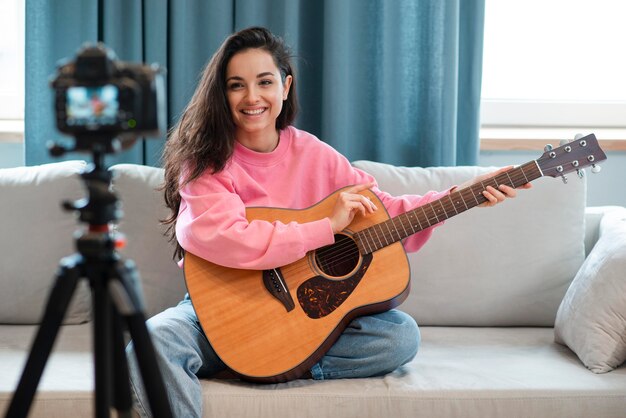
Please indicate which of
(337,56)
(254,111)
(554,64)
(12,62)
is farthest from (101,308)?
(554,64)

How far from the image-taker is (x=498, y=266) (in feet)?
7.66

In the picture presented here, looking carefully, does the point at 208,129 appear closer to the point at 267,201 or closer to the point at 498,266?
the point at 267,201

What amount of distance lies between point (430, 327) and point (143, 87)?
1470 millimetres

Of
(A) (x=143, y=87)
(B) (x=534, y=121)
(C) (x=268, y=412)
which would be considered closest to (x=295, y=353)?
(C) (x=268, y=412)

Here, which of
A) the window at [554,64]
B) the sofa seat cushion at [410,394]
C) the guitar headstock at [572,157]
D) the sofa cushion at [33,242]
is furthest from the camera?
the window at [554,64]

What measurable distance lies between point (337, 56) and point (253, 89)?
0.54 meters

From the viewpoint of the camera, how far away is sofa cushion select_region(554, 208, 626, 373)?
194 cm

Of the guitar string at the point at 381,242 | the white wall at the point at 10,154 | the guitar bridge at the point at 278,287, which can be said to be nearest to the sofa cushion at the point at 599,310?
the guitar string at the point at 381,242

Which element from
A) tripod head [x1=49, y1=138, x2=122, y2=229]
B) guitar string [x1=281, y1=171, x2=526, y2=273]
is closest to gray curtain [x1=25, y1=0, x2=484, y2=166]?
guitar string [x1=281, y1=171, x2=526, y2=273]

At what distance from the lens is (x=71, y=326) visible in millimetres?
2322

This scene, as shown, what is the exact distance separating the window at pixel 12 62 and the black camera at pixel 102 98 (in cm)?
188

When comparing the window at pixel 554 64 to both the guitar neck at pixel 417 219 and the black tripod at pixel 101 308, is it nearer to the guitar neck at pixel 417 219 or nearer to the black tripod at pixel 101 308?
the guitar neck at pixel 417 219

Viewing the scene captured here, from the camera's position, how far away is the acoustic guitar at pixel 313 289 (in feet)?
6.25

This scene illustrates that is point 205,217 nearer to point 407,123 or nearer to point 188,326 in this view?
point 188,326
